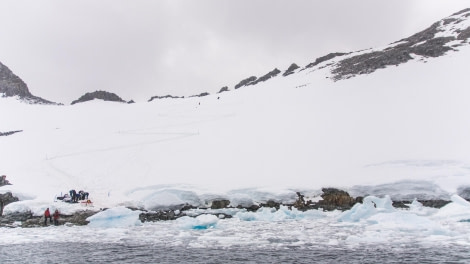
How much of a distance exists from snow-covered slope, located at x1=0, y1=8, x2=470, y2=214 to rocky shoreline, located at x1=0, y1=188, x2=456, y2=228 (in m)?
0.91

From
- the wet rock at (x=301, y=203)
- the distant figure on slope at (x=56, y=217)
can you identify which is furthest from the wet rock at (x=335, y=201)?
the distant figure on slope at (x=56, y=217)

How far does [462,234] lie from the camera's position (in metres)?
19.8

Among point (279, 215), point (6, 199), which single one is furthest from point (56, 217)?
point (279, 215)

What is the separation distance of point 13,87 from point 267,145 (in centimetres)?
8498

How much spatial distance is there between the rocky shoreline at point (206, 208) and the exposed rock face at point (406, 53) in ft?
159

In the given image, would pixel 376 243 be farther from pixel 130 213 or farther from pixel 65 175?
pixel 65 175

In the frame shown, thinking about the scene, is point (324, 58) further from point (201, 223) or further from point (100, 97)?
point (201, 223)

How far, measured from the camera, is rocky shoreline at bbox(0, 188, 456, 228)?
29797 mm

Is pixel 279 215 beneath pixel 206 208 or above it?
beneath

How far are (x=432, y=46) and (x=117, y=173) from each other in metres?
67.1

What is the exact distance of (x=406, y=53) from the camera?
261ft

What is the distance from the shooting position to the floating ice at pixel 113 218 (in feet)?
92.7

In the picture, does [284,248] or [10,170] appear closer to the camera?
[284,248]

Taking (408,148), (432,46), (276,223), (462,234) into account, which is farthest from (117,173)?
(432,46)
